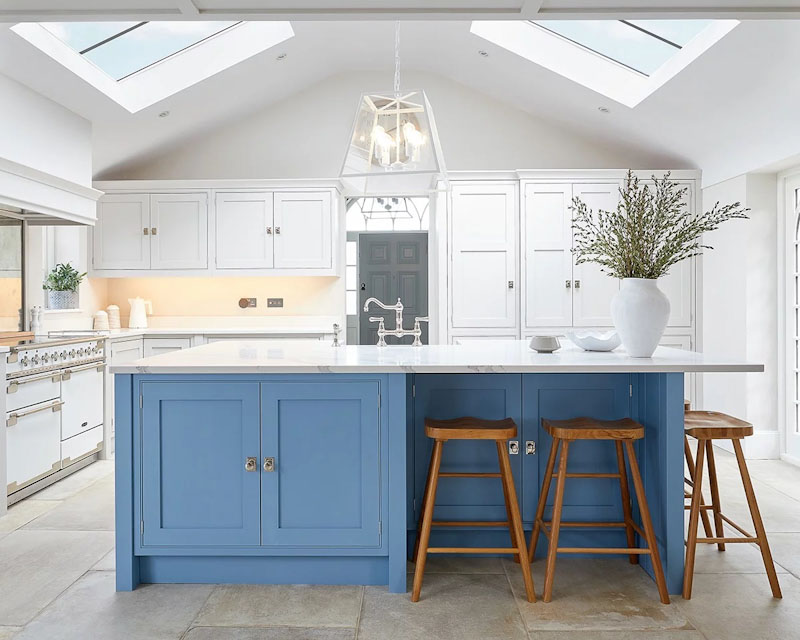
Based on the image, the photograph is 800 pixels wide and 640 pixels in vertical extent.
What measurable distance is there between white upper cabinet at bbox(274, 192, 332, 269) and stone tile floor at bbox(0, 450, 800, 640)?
315 cm

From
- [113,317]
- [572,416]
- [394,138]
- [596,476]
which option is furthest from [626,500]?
[113,317]

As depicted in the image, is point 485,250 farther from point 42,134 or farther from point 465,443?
point 42,134

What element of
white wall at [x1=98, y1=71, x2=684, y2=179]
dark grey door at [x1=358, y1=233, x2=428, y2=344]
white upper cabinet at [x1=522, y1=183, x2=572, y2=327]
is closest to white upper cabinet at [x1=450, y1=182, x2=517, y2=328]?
white upper cabinet at [x1=522, y1=183, x2=572, y2=327]

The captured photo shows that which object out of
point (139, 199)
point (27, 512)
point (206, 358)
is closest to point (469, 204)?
point (139, 199)

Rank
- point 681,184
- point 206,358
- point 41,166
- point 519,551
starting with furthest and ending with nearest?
point 681,184, point 41,166, point 206,358, point 519,551

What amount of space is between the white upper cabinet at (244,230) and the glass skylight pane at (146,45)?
1.38 m

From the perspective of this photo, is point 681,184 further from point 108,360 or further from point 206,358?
point 108,360

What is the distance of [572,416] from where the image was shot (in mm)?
2918

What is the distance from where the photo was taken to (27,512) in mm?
3643

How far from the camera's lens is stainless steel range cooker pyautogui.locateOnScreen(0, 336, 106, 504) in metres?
3.73
